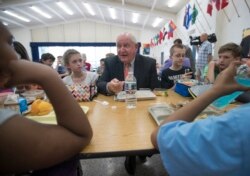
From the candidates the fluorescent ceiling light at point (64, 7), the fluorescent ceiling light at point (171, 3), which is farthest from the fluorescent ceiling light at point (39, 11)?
the fluorescent ceiling light at point (171, 3)

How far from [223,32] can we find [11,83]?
4.81m

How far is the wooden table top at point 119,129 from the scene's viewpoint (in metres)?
0.75

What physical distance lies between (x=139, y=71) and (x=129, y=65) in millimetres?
129

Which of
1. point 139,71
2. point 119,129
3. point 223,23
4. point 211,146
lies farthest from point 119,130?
point 223,23

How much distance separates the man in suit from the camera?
6.81ft

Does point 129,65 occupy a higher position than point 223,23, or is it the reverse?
point 223,23

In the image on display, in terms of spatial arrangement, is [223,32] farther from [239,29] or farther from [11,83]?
[11,83]

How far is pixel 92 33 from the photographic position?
13.9 m

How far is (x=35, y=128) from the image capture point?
583 millimetres

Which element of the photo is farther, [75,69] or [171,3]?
[171,3]

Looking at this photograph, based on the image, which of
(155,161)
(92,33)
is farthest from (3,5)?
(155,161)

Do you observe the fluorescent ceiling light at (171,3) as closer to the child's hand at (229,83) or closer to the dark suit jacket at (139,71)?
the dark suit jacket at (139,71)

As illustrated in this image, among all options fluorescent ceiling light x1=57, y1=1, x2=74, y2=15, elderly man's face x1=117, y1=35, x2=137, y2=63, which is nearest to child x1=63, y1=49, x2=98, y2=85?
elderly man's face x1=117, y1=35, x2=137, y2=63

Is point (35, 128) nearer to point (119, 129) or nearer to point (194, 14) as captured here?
point (119, 129)
